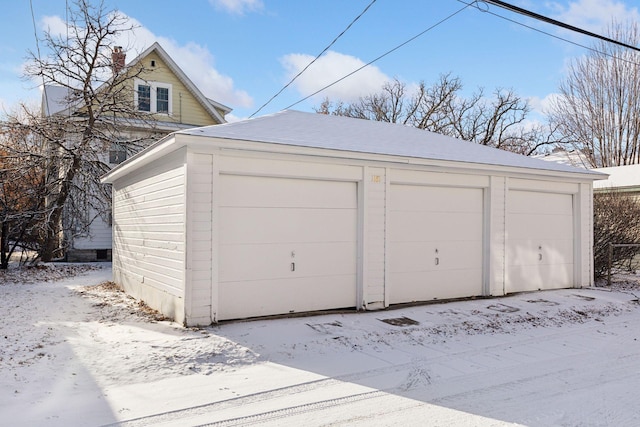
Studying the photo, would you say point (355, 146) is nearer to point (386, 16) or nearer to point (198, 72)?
point (386, 16)

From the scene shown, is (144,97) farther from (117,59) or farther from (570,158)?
(570,158)

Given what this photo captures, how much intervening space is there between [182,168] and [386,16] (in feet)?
19.6

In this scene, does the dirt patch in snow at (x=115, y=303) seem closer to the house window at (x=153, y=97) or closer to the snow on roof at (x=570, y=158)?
the house window at (x=153, y=97)

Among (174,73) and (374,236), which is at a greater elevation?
(174,73)

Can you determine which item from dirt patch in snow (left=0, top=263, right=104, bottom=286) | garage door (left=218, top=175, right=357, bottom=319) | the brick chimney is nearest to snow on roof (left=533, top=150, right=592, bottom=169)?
the brick chimney

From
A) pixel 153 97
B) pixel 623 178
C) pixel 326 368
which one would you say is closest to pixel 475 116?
pixel 623 178

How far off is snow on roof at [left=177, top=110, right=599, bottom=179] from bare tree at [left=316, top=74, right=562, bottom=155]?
22.4 m

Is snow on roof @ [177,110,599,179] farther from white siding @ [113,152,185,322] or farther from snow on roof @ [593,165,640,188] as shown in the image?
snow on roof @ [593,165,640,188]

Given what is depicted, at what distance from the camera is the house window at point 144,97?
17703 millimetres

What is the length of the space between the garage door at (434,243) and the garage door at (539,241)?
2.75ft

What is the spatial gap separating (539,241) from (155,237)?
7619mm

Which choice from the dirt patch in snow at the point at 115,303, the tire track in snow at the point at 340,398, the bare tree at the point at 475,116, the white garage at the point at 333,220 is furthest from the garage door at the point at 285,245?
the bare tree at the point at 475,116

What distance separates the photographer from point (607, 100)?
2606 centimetres

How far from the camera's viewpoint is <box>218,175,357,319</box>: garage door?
6.80 metres
